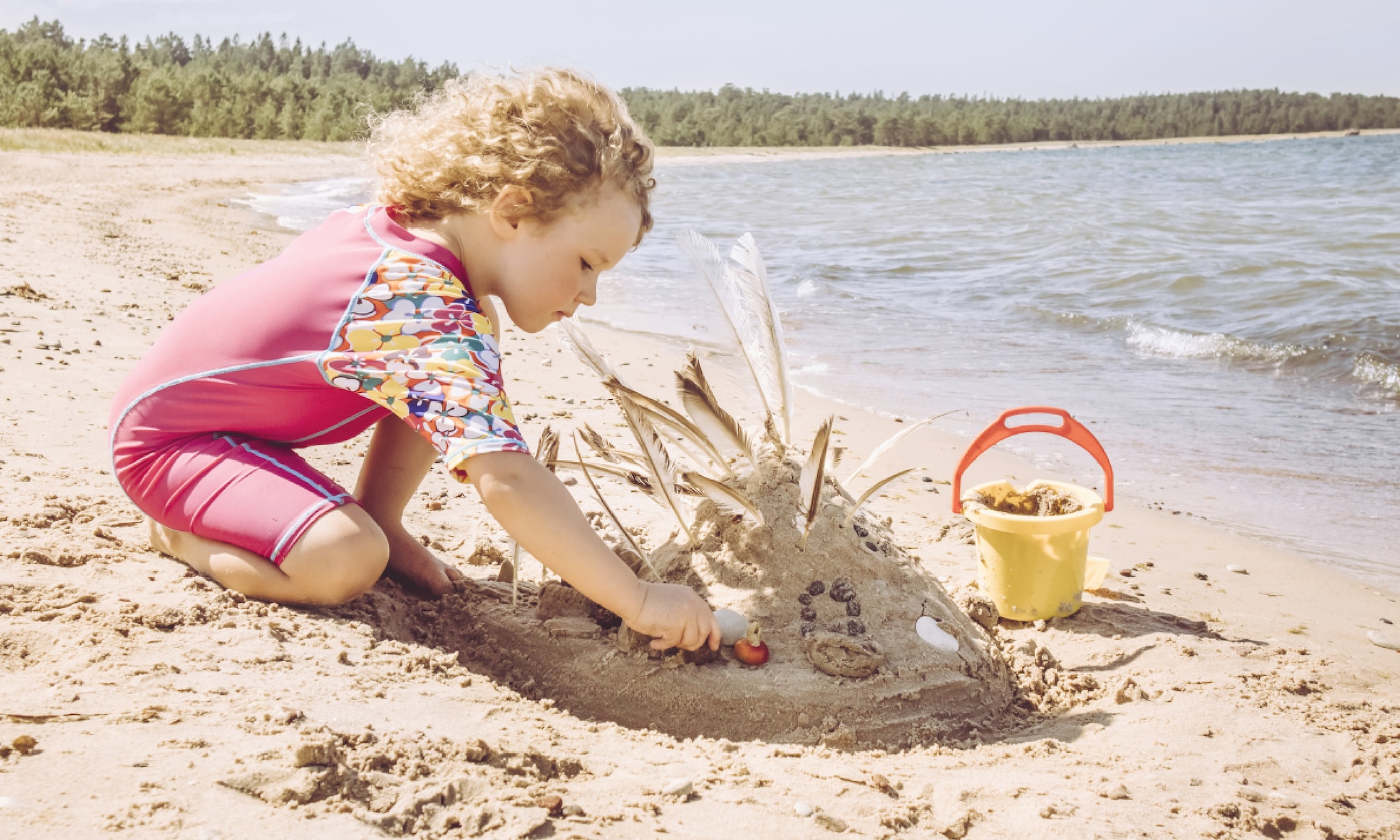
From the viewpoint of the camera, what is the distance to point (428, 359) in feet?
6.68

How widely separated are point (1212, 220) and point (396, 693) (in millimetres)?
15085

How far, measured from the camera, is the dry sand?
151 cm

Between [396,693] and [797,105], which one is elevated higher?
[797,105]

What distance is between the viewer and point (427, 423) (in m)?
2.01

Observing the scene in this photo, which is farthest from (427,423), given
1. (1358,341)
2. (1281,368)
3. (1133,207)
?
(1133,207)

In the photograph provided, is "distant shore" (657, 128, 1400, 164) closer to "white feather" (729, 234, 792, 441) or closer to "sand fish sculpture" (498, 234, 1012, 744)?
"white feather" (729, 234, 792, 441)

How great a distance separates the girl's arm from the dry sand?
0.53ft

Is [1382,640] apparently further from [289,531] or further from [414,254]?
[289,531]

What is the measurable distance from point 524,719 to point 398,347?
83cm

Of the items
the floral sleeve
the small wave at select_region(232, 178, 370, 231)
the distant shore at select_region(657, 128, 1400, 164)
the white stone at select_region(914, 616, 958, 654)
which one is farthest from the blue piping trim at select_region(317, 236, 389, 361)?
the distant shore at select_region(657, 128, 1400, 164)

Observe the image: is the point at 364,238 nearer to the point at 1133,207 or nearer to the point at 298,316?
the point at 298,316

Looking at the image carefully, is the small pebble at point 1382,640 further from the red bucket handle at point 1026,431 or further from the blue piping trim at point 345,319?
the blue piping trim at point 345,319

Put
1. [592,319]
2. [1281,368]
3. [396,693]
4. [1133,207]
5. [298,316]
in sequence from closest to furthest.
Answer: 1. [396,693]
2. [298,316]
3. [1281,368]
4. [592,319]
5. [1133,207]

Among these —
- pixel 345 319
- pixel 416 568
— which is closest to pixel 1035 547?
pixel 416 568
